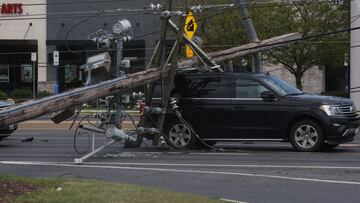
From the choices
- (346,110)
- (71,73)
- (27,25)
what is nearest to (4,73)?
(27,25)

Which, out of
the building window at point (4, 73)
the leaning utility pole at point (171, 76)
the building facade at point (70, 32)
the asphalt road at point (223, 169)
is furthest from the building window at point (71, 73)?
the leaning utility pole at point (171, 76)

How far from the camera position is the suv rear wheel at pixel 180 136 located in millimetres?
15531

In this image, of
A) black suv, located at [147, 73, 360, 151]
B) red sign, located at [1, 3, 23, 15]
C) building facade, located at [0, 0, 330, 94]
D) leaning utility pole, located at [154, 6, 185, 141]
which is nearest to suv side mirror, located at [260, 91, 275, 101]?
black suv, located at [147, 73, 360, 151]

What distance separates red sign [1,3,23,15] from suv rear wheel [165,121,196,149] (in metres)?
35.7

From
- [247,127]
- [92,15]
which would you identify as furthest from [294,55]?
[247,127]

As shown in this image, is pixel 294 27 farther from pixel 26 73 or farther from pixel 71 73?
pixel 26 73

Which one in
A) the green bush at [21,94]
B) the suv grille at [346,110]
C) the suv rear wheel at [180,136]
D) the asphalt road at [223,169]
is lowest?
the asphalt road at [223,169]

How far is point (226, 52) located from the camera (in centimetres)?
1744

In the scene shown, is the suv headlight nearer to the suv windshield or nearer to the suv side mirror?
the suv windshield

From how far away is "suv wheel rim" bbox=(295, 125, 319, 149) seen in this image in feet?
48.3

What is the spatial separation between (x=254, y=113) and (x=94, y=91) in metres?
→ 3.79

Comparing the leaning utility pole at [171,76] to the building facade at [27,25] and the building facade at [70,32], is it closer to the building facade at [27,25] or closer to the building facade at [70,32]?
the building facade at [70,32]

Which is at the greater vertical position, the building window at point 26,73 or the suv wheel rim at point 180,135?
the building window at point 26,73

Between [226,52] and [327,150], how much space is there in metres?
3.90
